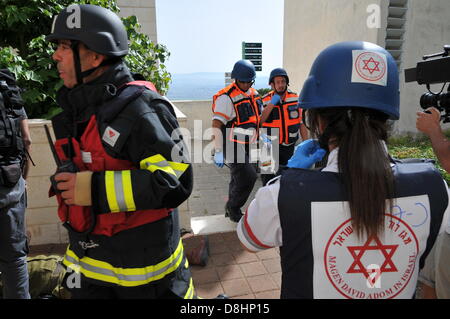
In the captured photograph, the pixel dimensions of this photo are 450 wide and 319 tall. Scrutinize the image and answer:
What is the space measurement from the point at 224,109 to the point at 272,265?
2107 mm

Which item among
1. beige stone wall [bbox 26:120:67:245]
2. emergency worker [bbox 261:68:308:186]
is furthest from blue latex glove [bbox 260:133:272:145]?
beige stone wall [bbox 26:120:67:245]

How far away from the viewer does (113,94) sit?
1706 millimetres

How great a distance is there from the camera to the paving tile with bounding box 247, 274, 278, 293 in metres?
3.18

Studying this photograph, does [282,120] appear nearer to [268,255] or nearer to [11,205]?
[268,255]

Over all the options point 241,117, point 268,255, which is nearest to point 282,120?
point 241,117

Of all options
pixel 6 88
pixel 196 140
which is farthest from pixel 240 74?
pixel 196 140

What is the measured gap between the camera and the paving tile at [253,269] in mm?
3428

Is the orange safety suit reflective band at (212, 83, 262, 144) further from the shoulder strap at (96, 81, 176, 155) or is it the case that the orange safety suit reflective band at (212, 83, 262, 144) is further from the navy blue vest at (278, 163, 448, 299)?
the navy blue vest at (278, 163, 448, 299)

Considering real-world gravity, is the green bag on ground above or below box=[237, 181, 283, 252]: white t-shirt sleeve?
below

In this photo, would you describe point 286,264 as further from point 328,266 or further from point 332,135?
point 332,135

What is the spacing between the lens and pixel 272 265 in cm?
356

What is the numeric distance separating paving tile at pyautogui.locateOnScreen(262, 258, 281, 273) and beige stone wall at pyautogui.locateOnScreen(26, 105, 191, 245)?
70.8 inches

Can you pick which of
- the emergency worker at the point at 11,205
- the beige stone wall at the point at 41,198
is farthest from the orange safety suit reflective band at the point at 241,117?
the emergency worker at the point at 11,205
